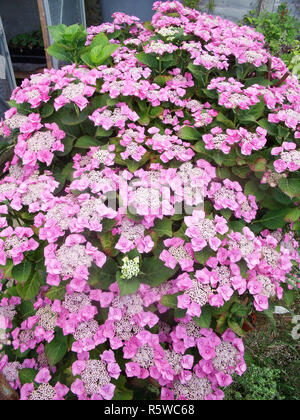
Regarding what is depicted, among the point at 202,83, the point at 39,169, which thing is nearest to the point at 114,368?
the point at 39,169

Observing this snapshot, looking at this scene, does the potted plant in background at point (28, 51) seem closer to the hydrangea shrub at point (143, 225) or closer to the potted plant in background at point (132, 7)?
the potted plant in background at point (132, 7)

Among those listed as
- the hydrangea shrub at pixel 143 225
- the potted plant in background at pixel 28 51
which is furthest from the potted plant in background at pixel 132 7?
the hydrangea shrub at pixel 143 225

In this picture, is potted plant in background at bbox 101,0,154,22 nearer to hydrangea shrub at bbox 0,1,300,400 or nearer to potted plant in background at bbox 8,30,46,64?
potted plant in background at bbox 8,30,46,64

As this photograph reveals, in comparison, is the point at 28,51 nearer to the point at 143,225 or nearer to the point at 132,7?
the point at 132,7

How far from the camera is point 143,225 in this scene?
1.17 m

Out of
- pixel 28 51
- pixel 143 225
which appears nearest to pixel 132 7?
pixel 28 51

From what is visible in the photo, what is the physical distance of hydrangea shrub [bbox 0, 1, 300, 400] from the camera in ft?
3.70

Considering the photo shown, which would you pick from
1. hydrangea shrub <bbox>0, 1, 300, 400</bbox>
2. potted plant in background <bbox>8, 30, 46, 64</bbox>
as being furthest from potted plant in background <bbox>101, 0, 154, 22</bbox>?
hydrangea shrub <bbox>0, 1, 300, 400</bbox>

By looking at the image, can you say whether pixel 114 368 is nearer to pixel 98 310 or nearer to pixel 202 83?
pixel 98 310

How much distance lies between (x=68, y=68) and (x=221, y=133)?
2.52 feet

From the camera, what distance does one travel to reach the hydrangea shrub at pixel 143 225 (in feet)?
3.70

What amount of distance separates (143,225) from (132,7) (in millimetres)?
4903

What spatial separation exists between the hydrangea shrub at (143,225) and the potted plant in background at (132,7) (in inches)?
155

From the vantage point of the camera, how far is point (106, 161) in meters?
1.29
